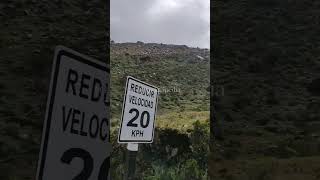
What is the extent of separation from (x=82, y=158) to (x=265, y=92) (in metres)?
3.53

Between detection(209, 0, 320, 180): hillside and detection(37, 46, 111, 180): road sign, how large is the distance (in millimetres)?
3220

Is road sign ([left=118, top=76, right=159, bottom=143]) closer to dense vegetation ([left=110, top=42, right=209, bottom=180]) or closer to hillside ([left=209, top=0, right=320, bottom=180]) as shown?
hillside ([left=209, top=0, right=320, bottom=180])

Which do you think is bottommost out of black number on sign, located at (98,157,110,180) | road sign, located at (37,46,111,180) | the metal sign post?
black number on sign, located at (98,157,110,180)

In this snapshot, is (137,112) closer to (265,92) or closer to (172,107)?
(265,92)

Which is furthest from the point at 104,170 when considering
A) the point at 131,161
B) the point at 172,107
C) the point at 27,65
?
the point at 172,107

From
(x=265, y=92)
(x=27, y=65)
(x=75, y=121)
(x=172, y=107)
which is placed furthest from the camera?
(x=172, y=107)

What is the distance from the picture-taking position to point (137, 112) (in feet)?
17.7


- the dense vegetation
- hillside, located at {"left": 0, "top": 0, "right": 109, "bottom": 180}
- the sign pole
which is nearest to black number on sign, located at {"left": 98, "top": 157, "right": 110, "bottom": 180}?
hillside, located at {"left": 0, "top": 0, "right": 109, "bottom": 180}

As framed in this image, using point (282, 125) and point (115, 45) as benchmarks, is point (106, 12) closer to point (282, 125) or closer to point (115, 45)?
point (282, 125)

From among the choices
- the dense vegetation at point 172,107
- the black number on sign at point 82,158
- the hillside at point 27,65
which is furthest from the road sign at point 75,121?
the dense vegetation at point 172,107

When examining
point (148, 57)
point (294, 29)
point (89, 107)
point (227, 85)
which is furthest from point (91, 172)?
point (148, 57)

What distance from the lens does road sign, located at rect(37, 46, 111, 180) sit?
1.64 metres

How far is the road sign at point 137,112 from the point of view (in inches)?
206

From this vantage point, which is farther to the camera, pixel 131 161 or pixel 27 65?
pixel 131 161
